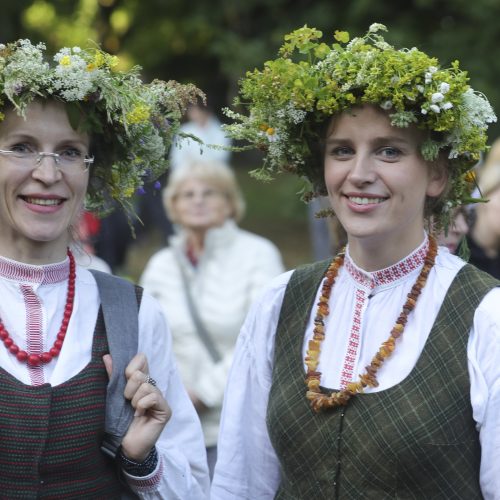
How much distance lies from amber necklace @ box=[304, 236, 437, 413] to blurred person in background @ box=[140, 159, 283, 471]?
2.09m

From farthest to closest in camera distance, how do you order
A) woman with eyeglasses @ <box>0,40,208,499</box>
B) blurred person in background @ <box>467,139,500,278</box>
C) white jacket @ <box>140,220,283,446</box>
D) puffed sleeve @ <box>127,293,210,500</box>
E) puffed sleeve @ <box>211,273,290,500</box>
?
white jacket @ <box>140,220,283,446</box>, blurred person in background @ <box>467,139,500,278</box>, puffed sleeve @ <box>211,273,290,500</box>, puffed sleeve @ <box>127,293,210,500</box>, woman with eyeglasses @ <box>0,40,208,499</box>

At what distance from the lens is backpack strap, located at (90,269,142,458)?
10.6 feet

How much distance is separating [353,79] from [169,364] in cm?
111

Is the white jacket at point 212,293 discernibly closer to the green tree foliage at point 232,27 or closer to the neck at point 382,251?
the neck at point 382,251

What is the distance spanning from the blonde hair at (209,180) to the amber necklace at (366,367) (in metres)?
2.95

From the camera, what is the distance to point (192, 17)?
1562cm

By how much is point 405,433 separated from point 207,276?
9.83ft

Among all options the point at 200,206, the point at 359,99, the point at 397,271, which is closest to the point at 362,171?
the point at 359,99

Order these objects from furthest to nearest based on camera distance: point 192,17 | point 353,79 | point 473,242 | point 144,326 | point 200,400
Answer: point 192,17 → point 200,400 → point 473,242 → point 144,326 → point 353,79

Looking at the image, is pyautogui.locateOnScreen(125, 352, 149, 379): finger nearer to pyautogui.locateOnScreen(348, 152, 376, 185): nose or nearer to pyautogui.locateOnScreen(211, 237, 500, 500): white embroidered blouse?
pyautogui.locateOnScreen(211, 237, 500, 500): white embroidered blouse

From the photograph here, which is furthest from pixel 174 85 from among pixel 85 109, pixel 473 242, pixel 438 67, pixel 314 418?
pixel 473 242

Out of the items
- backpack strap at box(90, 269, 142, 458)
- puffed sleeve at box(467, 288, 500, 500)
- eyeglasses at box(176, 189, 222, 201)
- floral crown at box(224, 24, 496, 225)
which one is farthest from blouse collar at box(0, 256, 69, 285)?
eyeglasses at box(176, 189, 222, 201)

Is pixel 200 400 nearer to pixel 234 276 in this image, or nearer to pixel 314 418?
pixel 234 276

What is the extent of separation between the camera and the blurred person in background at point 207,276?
224 inches
